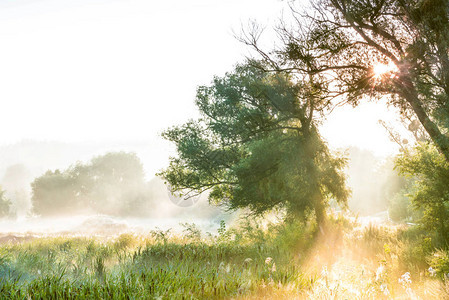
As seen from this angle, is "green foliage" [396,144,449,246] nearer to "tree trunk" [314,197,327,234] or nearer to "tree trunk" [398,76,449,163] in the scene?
"tree trunk" [398,76,449,163]

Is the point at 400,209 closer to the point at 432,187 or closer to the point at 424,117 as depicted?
the point at 432,187

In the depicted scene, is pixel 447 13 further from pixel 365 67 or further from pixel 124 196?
pixel 124 196

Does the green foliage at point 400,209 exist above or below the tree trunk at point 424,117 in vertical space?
below

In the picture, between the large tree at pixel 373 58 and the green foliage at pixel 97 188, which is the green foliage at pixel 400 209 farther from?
the green foliage at pixel 97 188

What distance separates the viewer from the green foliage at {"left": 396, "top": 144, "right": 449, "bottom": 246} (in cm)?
803

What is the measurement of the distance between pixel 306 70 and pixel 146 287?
21.3 feet

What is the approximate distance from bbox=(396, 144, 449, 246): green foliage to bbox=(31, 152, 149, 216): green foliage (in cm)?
4631

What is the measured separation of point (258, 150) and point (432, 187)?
255 inches

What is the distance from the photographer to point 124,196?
5159 cm

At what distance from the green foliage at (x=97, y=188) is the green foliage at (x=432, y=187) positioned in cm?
4631

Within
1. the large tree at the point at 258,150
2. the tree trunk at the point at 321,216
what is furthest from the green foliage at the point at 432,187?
the tree trunk at the point at 321,216

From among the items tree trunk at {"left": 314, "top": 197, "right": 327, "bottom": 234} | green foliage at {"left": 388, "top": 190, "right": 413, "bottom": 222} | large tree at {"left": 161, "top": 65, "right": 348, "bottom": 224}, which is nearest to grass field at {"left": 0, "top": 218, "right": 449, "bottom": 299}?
tree trunk at {"left": 314, "top": 197, "right": 327, "bottom": 234}

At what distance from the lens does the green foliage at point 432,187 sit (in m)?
8.03

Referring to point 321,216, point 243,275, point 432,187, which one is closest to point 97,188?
point 321,216
